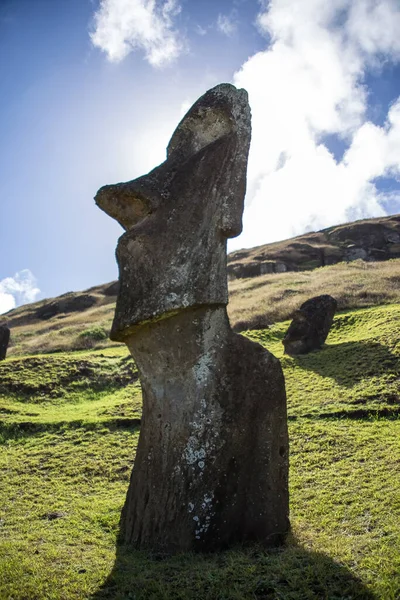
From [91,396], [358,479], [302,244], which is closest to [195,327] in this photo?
[358,479]

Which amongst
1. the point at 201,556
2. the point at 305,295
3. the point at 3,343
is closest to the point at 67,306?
the point at 305,295

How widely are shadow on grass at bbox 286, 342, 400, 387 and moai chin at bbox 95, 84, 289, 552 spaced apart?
9579mm

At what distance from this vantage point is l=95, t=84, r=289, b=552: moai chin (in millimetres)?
6121

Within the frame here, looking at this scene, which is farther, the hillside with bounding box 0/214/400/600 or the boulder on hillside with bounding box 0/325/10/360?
the boulder on hillside with bounding box 0/325/10/360

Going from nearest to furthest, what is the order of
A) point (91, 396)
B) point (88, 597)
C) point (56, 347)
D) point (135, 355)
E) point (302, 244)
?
point (88, 597) → point (135, 355) → point (91, 396) → point (56, 347) → point (302, 244)

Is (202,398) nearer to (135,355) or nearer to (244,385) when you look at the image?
(244,385)

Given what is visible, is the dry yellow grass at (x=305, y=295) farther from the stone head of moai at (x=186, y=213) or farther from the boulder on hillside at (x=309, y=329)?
the stone head of moai at (x=186, y=213)

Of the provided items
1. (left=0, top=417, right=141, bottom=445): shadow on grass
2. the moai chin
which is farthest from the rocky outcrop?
the moai chin

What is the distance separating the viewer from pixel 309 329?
69.5 ft

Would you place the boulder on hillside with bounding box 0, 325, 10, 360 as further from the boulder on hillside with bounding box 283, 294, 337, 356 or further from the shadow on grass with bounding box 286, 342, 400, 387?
the shadow on grass with bounding box 286, 342, 400, 387

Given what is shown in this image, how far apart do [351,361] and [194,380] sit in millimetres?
12377

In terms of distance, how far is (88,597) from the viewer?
476cm

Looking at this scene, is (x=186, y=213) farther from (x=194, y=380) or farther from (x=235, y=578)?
(x=235, y=578)

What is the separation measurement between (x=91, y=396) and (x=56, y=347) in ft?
46.5
